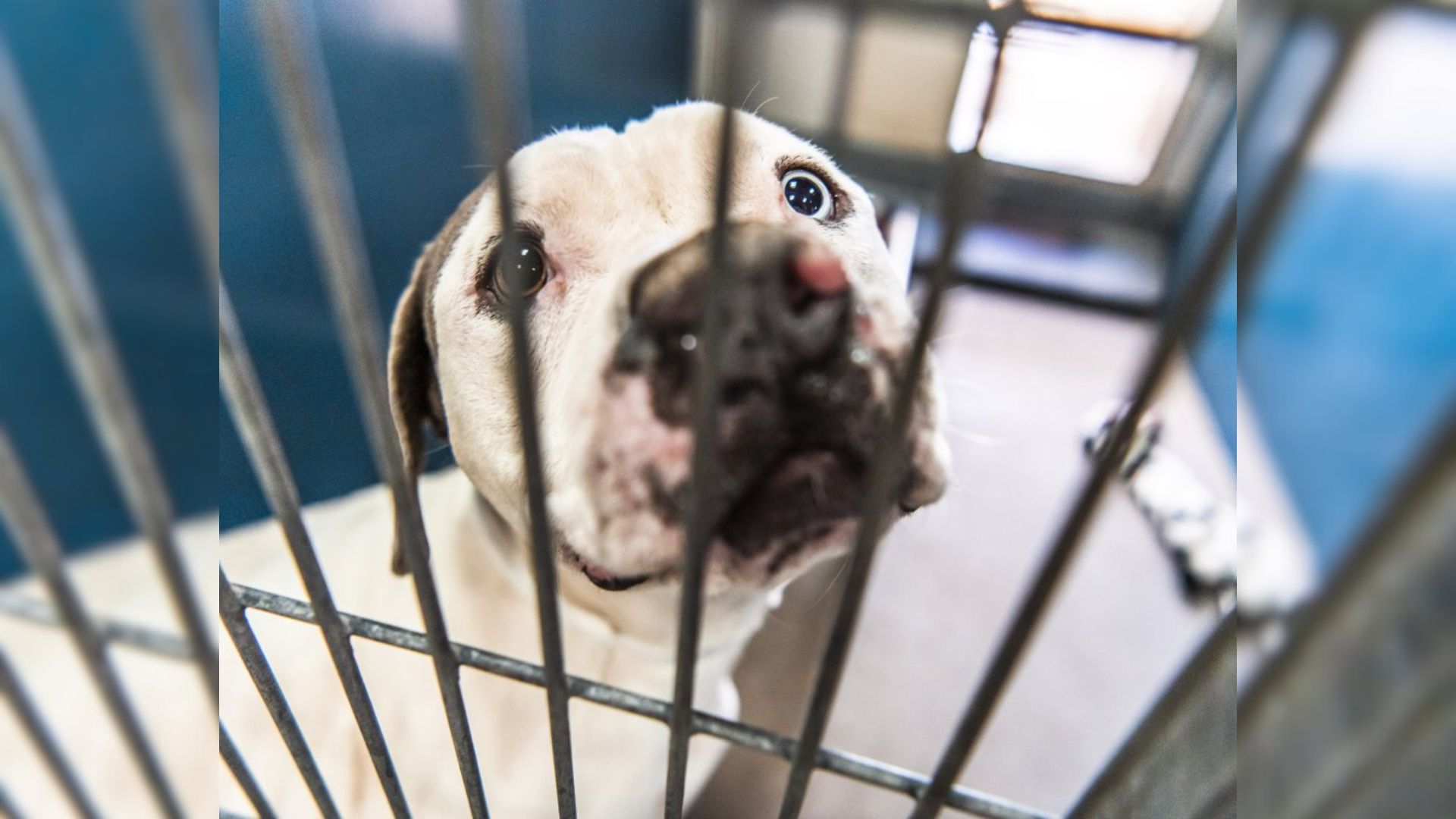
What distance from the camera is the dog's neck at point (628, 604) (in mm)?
1059

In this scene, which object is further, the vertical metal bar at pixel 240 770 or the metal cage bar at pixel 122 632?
the vertical metal bar at pixel 240 770

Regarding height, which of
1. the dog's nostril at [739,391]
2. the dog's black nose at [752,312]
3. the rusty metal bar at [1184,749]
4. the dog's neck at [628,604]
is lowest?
the dog's neck at [628,604]

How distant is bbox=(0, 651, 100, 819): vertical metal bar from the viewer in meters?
0.51

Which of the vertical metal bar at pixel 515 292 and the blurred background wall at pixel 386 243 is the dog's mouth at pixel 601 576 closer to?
the vertical metal bar at pixel 515 292

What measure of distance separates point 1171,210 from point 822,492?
3.15 m

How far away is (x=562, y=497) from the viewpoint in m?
0.76

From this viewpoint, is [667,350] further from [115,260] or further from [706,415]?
[115,260]

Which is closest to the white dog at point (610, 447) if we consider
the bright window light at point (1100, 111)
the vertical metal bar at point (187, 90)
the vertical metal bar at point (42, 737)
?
the vertical metal bar at point (187, 90)

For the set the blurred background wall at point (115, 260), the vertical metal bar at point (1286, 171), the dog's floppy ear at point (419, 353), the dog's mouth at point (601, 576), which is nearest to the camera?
the vertical metal bar at point (1286, 171)

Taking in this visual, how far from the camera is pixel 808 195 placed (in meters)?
1.02

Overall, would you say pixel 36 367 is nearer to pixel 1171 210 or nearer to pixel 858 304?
pixel 858 304

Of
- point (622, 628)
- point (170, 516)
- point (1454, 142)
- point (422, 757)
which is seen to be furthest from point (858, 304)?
point (1454, 142)

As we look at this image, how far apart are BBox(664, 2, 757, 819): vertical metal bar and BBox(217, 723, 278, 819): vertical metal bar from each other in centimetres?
32

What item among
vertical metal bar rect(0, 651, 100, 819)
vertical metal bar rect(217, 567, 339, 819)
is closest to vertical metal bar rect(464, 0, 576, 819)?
vertical metal bar rect(217, 567, 339, 819)
